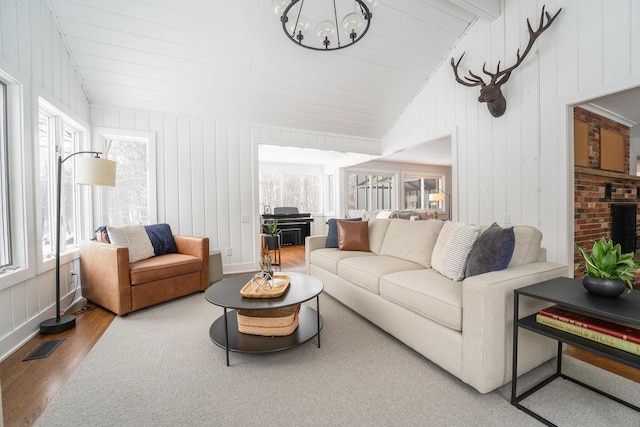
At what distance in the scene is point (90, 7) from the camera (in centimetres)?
261

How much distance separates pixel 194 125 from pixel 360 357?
3734 millimetres

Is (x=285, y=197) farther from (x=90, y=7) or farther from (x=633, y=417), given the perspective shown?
(x=633, y=417)

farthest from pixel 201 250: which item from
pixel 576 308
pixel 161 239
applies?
pixel 576 308

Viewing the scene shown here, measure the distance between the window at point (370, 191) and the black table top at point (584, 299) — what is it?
6.24 metres

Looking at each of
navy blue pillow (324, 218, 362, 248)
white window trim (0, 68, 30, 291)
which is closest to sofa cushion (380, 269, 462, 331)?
navy blue pillow (324, 218, 362, 248)

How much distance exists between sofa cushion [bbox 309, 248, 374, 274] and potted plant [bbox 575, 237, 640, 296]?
1.96 m

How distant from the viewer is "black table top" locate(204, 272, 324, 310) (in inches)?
71.0

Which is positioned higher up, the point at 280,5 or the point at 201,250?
the point at 280,5

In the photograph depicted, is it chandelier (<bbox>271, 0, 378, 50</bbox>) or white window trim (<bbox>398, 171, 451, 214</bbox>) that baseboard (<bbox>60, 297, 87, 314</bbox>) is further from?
white window trim (<bbox>398, 171, 451, 214</bbox>)

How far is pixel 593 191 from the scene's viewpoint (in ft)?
11.3

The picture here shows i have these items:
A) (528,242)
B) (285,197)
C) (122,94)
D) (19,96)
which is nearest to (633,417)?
(528,242)

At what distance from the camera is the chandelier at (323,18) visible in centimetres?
199

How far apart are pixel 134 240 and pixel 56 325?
989 millimetres

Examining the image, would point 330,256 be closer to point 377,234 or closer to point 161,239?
point 377,234
